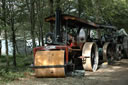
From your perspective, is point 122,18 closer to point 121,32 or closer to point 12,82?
point 121,32

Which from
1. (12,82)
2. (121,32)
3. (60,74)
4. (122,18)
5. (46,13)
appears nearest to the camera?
(12,82)

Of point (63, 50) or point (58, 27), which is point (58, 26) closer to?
point (58, 27)

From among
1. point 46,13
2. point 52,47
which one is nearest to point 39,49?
point 52,47

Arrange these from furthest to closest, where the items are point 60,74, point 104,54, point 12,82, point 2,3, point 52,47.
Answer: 1. point 2,3
2. point 104,54
3. point 52,47
4. point 60,74
5. point 12,82

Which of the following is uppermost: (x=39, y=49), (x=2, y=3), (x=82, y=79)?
(x=2, y=3)

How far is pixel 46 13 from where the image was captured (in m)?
20.4

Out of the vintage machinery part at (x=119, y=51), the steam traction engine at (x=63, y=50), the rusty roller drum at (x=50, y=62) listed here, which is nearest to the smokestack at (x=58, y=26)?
the steam traction engine at (x=63, y=50)

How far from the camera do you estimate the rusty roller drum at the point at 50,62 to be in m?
7.32

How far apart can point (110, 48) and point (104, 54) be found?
170cm

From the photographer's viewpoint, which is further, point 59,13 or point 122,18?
point 122,18

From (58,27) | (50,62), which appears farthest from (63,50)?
(58,27)

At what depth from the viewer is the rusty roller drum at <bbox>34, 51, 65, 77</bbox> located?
24.0ft

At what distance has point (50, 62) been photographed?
741cm

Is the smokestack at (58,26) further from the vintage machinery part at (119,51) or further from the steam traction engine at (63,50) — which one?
the vintage machinery part at (119,51)
